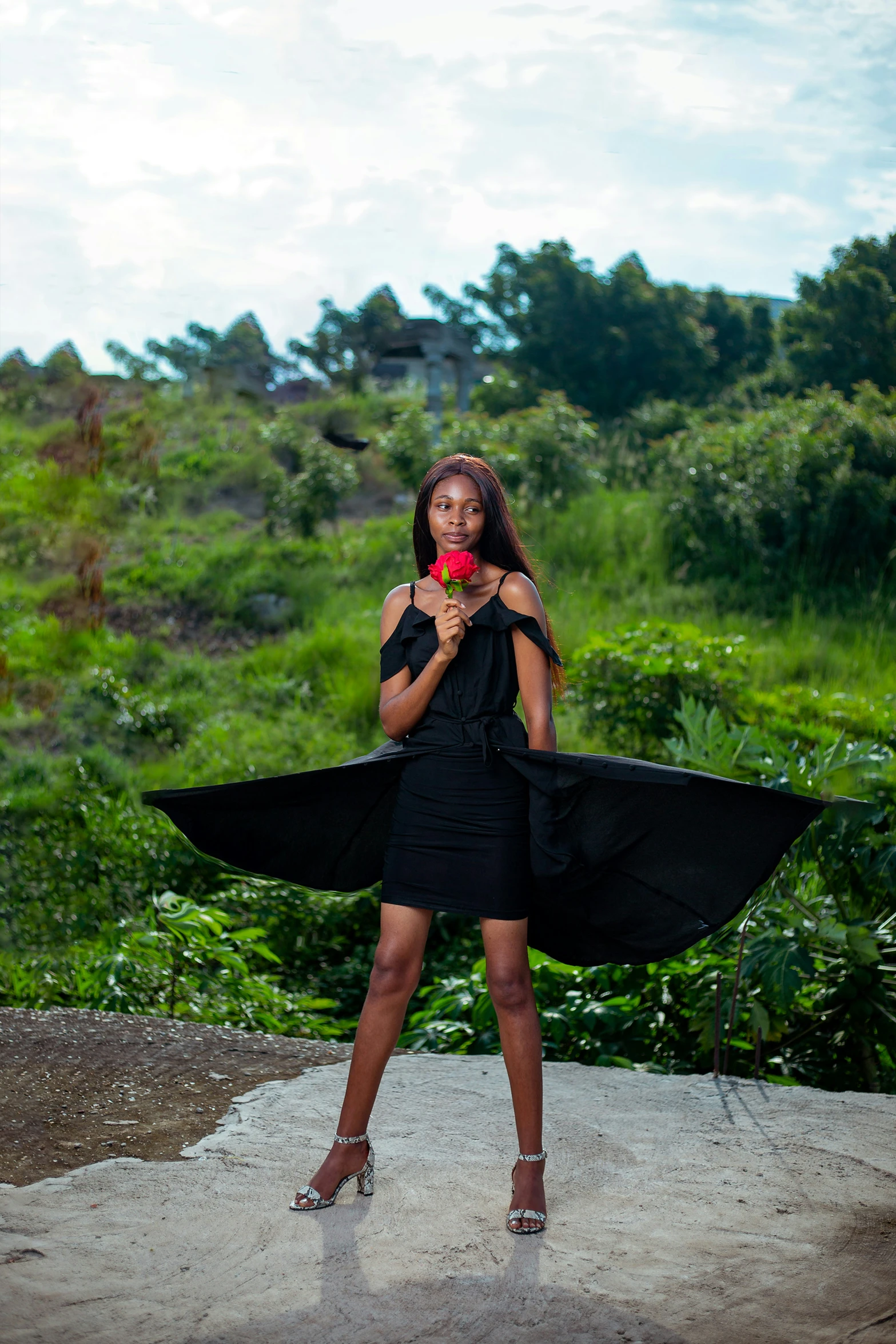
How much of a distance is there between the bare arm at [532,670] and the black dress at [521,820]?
0.10ft

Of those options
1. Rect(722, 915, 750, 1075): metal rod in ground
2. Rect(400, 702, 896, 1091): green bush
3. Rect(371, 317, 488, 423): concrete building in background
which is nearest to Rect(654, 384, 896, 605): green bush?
Rect(371, 317, 488, 423): concrete building in background

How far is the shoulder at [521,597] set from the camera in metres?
2.78

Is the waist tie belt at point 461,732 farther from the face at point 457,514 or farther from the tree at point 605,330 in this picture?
the tree at point 605,330

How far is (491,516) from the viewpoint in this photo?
2.86 metres

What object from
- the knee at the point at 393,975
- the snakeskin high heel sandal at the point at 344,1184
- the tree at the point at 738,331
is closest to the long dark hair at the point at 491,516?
the knee at the point at 393,975

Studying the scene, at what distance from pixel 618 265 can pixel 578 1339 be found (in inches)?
782

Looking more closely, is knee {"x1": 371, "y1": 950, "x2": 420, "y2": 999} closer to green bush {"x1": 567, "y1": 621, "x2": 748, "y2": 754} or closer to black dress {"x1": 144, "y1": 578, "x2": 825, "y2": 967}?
black dress {"x1": 144, "y1": 578, "x2": 825, "y2": 967}

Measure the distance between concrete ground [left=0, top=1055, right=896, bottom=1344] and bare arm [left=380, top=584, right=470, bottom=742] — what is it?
115 centimetres

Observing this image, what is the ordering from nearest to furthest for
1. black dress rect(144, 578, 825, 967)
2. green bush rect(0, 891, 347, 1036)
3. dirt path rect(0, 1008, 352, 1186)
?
black dress rect(144, 578, 825, 967)
dirt path rect(0, 1008, 352, 1186)
green bush rect(0, 891, 347, 1036)

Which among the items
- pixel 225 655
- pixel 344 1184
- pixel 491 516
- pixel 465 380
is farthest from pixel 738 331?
pixel 344 1184

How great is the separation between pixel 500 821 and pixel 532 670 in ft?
1.21

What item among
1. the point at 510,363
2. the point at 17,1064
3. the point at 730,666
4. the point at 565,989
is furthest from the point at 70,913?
the point at 510,363

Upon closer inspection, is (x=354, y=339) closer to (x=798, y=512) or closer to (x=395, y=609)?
(x=798, y=512)

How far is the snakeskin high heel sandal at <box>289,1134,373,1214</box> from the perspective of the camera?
107 inches
